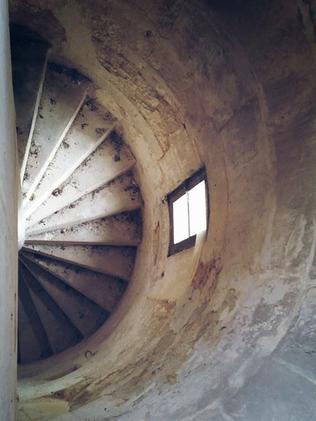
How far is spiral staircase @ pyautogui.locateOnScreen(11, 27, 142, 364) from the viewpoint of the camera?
305 centimetres

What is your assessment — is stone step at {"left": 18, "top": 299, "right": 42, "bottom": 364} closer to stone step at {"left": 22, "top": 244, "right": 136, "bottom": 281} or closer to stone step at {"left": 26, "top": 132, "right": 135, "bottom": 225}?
stone step at {"left": 22, "top": 244, "right": 136, "bottom": 281}

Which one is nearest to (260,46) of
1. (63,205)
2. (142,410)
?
(142,410)

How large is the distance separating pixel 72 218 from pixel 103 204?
285 millimetres

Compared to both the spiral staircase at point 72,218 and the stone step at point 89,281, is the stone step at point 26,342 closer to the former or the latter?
the spiral staircase at point 72,218

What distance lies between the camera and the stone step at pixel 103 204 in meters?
3.38

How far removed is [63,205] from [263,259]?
2144 mm

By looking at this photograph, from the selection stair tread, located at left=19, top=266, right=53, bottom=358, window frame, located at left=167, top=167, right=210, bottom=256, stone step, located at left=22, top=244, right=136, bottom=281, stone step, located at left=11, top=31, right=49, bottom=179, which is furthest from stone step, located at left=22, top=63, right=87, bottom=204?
window frame, located at left=167, top=167, right=210, bottom=256

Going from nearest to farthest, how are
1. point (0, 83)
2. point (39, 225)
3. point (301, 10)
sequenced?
point (0, 83), point (301, 10), point (39, 225)

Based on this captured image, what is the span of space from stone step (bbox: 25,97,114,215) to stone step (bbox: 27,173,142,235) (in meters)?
0.23

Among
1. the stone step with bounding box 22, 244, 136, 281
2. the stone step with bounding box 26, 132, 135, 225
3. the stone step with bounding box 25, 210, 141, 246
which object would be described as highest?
the stone step with bounding box 26, 132, 135, 225

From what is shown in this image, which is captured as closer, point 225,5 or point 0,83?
point 0,83

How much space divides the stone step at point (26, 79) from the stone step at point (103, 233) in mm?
825

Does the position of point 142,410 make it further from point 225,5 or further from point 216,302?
point 225,5

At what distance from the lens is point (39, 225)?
3.31m
